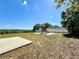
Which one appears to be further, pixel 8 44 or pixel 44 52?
pixel 8 44

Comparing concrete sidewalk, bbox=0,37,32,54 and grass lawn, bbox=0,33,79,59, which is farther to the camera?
A: concrete sidewalk, bbox=0,37,32,54

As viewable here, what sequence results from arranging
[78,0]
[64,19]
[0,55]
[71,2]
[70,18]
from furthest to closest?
[64,19] → [70,18] → [71,2] → [78,0] → [0,55]

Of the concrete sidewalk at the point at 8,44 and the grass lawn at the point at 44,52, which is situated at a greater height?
the concrete sidewalk at the point at 8,44

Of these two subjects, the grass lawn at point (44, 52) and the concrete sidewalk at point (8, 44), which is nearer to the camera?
the grass lawn at point (44, 52)

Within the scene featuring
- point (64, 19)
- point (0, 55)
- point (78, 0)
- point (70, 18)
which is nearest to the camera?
point (0, 55)

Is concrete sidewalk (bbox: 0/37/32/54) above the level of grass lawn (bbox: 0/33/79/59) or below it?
above

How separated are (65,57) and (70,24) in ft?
87.0

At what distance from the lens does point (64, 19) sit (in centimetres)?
3759

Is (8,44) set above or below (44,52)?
above

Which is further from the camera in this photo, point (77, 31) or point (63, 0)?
point (77, 31)

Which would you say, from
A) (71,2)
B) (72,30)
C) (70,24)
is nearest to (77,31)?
(72,30)

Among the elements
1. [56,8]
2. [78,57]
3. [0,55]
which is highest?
[56,8]

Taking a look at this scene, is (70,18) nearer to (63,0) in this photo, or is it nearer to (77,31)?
(77,31)

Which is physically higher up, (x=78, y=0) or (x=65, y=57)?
(x=78, y=0)
